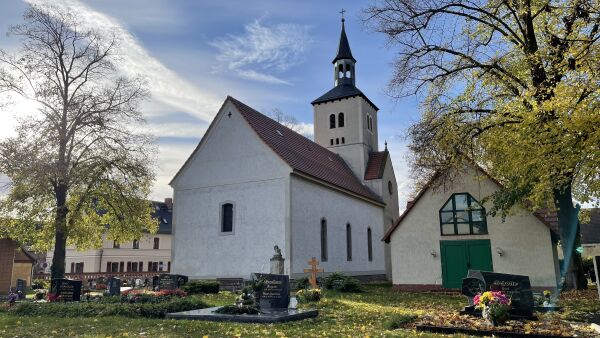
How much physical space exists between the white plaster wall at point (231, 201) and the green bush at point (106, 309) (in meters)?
9.92

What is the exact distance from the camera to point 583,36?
14508mm

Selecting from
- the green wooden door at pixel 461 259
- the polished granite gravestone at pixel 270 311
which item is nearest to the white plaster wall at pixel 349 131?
the green wooden door at pixel 461 259

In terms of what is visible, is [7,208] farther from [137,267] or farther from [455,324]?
[137,267]

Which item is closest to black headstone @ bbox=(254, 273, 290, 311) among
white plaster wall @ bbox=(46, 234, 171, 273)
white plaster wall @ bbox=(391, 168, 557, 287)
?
white plaster wall @ bbox=(391, 168, 557, 287)

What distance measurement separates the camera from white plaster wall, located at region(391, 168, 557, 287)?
19.7m

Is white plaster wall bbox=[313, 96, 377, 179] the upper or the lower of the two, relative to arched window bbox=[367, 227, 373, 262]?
upper

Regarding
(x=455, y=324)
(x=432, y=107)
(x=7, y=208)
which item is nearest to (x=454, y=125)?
(x=432, y=107)

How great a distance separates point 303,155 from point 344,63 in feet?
48.2

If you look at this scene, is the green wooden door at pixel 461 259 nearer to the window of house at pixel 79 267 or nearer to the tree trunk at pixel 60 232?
the tree trunk at pixel 60 232

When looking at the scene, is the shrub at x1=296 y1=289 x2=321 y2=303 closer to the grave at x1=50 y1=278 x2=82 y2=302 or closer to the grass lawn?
the grass lawn

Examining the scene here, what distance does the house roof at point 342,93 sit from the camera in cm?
3831

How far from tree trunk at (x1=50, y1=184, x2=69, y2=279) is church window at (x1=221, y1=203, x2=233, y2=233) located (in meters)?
7.87

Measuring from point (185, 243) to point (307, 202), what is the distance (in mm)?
7450

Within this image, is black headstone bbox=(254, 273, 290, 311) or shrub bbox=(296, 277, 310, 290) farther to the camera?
shrub bbox=(296, 277, 310, 290)
